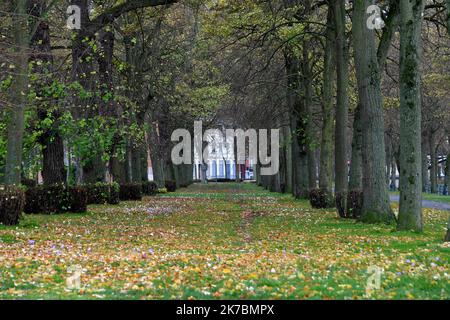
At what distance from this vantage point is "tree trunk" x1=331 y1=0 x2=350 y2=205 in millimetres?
22328

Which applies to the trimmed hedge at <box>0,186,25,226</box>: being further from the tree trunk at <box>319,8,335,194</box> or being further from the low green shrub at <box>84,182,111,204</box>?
the tree trunk at <box>319,8,335,194</box>

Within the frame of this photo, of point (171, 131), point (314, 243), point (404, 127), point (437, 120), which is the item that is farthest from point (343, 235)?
Result: point (171, 131)

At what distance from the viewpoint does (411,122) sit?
15.7m

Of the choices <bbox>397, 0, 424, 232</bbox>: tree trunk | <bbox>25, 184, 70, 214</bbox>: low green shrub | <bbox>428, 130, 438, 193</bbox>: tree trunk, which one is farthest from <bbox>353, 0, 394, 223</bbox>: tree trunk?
<bbox>428, 130, 438, 193</bbox>: tree trunk

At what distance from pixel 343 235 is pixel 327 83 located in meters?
12.1

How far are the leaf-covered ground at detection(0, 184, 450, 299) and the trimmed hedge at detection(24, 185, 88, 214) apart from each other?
392 cm

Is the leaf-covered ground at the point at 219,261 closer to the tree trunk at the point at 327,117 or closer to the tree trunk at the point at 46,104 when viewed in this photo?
the tree trunk at the point at 46,104

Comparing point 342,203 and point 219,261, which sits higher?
point 342,203

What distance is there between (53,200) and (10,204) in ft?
19.4

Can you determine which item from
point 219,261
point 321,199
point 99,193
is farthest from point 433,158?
point 219,261

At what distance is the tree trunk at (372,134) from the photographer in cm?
1847

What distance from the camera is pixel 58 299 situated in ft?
23.9

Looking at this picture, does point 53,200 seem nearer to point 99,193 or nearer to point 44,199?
point 44,199
